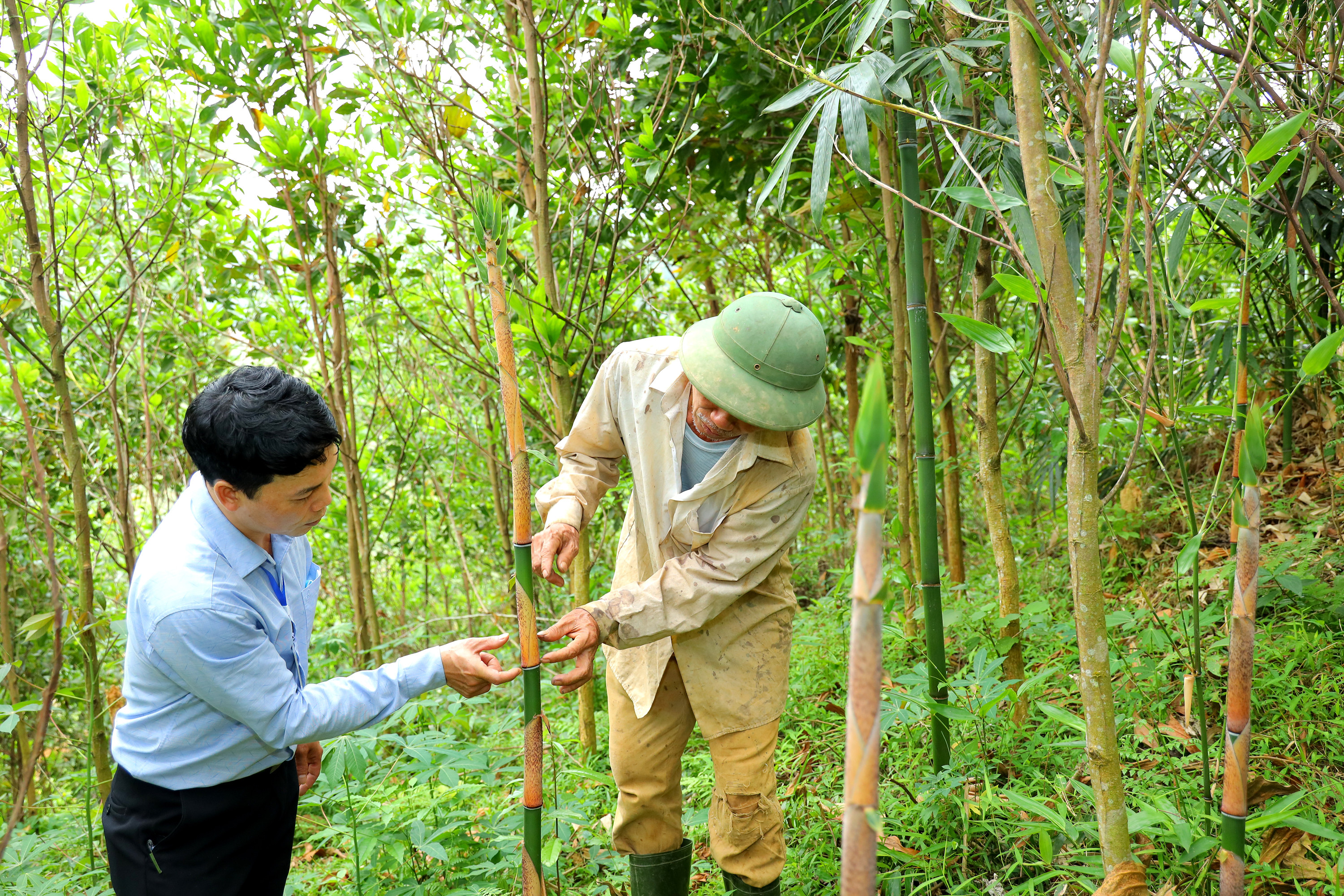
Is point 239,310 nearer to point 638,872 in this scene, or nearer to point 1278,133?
point 638,872

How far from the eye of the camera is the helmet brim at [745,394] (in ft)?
6.75

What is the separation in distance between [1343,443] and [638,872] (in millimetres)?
3272

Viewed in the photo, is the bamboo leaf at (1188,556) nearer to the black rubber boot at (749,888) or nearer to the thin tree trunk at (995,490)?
the thin tree trunk at (995,490)

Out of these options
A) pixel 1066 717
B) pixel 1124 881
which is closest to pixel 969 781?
pixel 1066 717

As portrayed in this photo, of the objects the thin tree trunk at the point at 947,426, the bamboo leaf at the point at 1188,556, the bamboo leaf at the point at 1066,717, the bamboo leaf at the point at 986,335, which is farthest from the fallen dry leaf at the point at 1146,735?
the bamboo leaf at the point at 986,335

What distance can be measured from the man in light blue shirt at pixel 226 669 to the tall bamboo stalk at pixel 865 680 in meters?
1.08

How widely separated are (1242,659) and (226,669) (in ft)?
5.56

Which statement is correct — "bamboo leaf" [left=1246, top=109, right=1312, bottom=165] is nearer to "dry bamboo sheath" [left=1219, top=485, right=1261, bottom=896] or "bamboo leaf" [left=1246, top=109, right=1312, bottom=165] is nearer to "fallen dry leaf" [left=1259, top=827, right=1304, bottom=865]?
"dry bamboo sheath" [left=1219, top=485, right=1261, bottom=896]

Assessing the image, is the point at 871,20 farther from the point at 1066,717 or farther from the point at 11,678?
the point at 11,678

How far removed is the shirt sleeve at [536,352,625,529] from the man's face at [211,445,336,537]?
2.15 feet

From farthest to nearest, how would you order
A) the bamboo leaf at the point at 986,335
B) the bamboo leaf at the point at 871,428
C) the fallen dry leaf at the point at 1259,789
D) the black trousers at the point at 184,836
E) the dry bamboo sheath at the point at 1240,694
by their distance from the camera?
the fallen dry leaf at the point at 1259,789 → the black trousers at the point at 184,836 → the bamboo leaf at the point at 986,335 → the dry bamboo sheath at the point at 1240,694 → the bamboo leaf at the point at 871,428

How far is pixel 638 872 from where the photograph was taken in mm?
2361

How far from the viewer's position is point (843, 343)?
15.3 ft

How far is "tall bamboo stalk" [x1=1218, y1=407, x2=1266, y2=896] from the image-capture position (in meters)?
1.19
